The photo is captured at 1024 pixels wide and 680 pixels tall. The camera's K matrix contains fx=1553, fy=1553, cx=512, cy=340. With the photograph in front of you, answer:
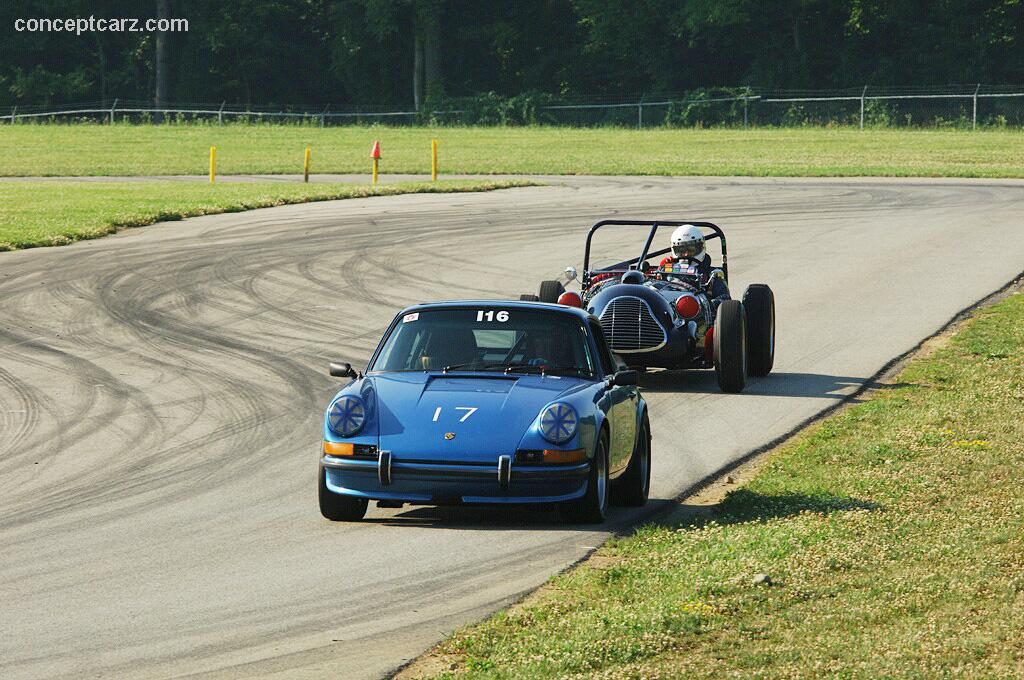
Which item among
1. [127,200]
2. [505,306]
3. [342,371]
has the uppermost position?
A: [505,306]

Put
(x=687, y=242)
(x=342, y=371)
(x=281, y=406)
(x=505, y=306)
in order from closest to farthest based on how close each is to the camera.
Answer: (x=342, y=371) → (x=505, y=306) → (x=281, y=406) → (x=687, y=242)

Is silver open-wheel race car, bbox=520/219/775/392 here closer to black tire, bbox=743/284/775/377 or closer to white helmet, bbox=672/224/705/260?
black tire, bbox=743/284/775/377

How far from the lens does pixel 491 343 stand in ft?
36.0

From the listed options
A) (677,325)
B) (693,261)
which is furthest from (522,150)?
(677,325)

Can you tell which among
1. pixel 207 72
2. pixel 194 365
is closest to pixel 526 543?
pixel 194 365

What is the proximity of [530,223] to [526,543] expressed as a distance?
77.9ft

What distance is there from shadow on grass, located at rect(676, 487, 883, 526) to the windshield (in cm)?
125

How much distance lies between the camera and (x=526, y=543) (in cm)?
935

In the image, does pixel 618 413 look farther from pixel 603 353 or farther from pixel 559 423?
pixel 559 423

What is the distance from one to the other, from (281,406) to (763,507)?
19.1ft

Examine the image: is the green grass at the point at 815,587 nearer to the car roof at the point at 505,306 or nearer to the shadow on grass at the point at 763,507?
the shadow on grass at the point at 763,507

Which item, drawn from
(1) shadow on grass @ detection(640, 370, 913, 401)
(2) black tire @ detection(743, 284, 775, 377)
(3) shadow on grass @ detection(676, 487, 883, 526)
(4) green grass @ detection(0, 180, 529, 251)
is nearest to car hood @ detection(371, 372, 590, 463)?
(3) shadow on grass @ detection(676, 487, 883, 526)

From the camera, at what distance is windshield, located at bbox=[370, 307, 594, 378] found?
10.6m

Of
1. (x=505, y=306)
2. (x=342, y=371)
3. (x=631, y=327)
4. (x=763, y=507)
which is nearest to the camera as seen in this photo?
(x=763, y=507)
